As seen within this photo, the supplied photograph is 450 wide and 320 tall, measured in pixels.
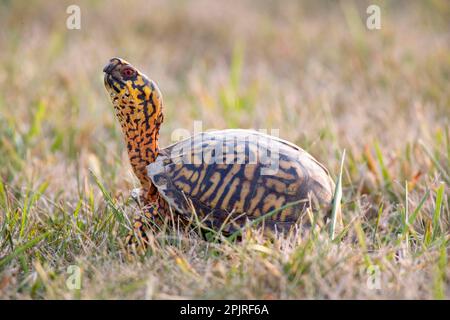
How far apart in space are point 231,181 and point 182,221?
0.89ft

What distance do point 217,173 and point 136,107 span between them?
1.50 ft

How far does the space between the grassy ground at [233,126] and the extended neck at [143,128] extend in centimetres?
18

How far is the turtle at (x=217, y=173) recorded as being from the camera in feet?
8.23

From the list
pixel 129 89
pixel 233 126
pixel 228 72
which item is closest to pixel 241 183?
pixel 129 89

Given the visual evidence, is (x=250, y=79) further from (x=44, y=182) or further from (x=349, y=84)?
(x=44, y=182)

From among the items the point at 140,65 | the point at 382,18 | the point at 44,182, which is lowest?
the point at 44,182

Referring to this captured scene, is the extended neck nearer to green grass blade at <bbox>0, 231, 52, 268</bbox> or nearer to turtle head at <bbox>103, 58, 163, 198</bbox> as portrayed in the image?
turtle head at <bbox>103, 58, 163, 198</bbox>

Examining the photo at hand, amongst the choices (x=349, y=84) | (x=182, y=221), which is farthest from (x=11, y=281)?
(x=349, y=84)

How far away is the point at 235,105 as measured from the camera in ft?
15.2

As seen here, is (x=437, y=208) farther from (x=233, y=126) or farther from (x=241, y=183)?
(x=233, y=126)

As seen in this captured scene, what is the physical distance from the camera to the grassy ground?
7.18 ft

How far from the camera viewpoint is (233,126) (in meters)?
4.23

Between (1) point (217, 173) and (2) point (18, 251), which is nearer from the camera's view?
(2) point (18, 251)

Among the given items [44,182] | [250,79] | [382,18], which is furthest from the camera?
[382,18]
